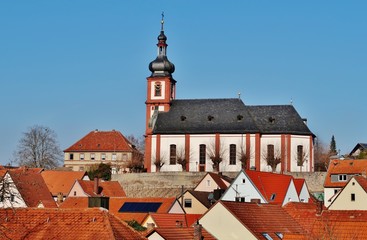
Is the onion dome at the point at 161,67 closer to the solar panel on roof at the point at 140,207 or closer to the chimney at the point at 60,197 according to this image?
the chimney at the point at 60,197

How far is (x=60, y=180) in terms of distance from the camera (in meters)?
78.4

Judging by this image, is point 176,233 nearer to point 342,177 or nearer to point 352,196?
point 352,196

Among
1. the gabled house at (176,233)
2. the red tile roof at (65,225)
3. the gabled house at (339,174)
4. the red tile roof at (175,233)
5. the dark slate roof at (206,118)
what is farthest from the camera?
the dark slate roof at (206,118)

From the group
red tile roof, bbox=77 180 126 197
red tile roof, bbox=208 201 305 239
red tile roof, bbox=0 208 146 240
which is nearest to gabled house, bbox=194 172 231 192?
red tile roof, bbox=77 180 126 197

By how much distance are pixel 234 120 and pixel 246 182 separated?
1238 inches

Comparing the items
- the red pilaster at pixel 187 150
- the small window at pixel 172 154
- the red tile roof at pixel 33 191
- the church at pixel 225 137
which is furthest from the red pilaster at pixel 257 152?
the red tile roof at pixel 33 191

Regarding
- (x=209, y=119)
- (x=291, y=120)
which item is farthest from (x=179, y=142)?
(x=291, y=120)

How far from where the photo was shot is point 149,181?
8275cm

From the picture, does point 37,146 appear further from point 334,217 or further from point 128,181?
point 334,217

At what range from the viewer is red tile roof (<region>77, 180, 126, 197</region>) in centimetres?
7075

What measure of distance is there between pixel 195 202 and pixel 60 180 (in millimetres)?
24305

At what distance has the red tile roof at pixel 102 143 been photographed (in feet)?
366

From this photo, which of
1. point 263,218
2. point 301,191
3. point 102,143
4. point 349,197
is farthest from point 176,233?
point 102,143

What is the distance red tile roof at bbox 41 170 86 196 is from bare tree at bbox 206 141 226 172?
14450 millimetres
